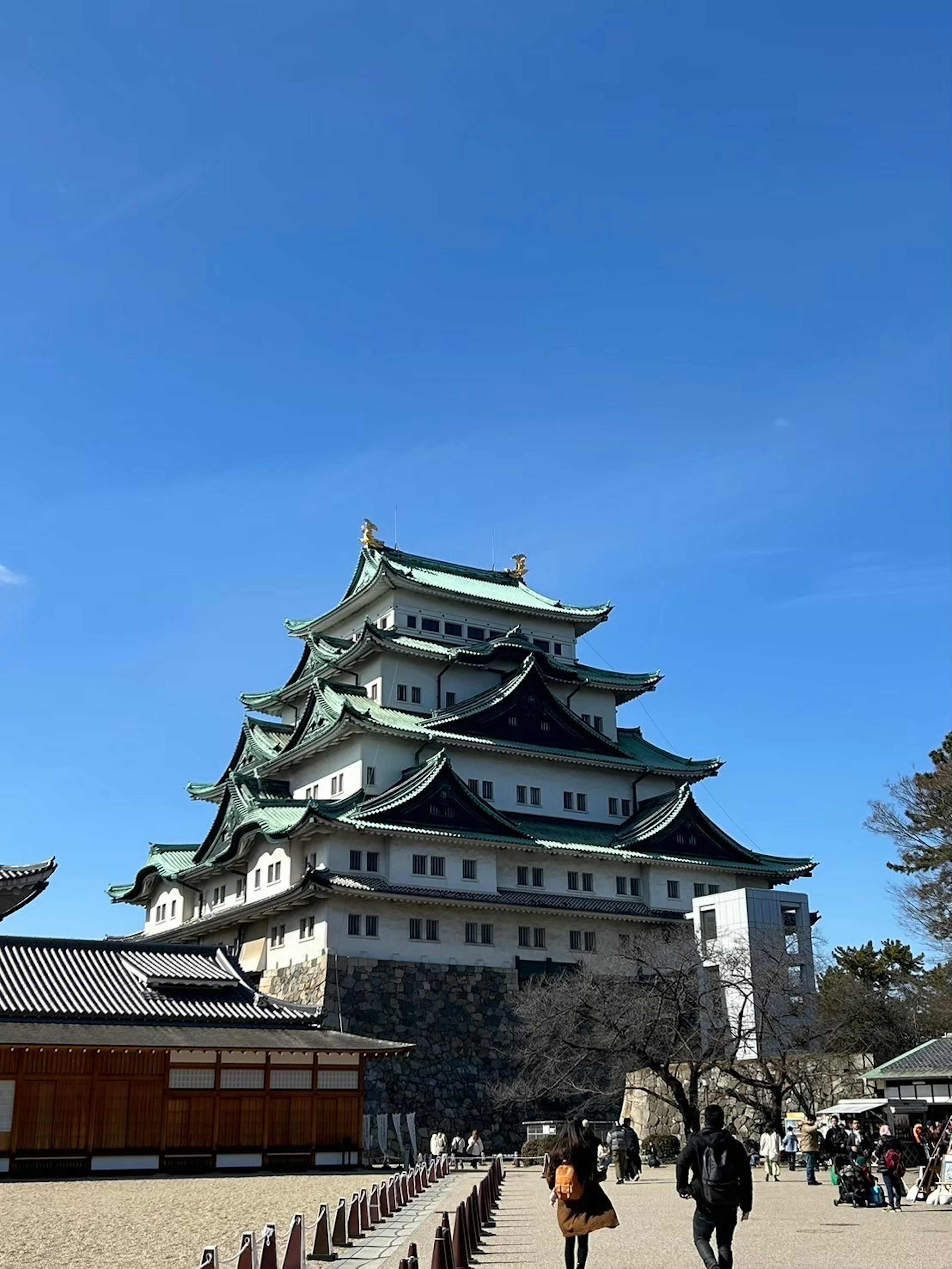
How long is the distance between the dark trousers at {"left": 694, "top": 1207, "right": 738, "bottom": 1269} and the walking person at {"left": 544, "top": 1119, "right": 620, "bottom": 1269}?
2.66ft

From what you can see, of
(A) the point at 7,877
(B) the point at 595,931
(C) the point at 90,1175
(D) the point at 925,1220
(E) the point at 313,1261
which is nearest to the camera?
(E) the point at 313,1261

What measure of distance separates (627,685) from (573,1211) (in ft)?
164

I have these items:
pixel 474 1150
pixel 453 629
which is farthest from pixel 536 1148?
pixel 453 629

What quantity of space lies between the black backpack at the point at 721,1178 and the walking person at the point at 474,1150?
31.0 meters

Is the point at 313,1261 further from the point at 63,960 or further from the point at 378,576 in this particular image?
the point at 378,576

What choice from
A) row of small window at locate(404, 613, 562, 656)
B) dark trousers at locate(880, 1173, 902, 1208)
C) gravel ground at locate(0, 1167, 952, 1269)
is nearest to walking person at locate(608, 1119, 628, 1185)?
gravel ground at locate(0, 1167, 952, 1269)

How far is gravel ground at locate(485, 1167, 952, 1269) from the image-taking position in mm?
15375

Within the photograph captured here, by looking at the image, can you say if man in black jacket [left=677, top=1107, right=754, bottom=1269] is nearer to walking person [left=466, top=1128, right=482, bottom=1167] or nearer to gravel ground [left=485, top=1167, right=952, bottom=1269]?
gravel ground [left=485, top=1167, right=952, bottom=1269]

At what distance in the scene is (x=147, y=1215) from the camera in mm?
21984

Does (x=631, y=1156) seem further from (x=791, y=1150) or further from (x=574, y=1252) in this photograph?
(x=574, y=1252)

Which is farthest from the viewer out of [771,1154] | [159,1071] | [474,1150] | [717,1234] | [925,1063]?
[474,1150]

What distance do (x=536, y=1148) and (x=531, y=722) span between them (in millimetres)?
19248

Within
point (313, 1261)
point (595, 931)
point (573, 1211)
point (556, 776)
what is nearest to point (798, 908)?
point (595, 931)

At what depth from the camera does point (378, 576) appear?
5762 centimetres
